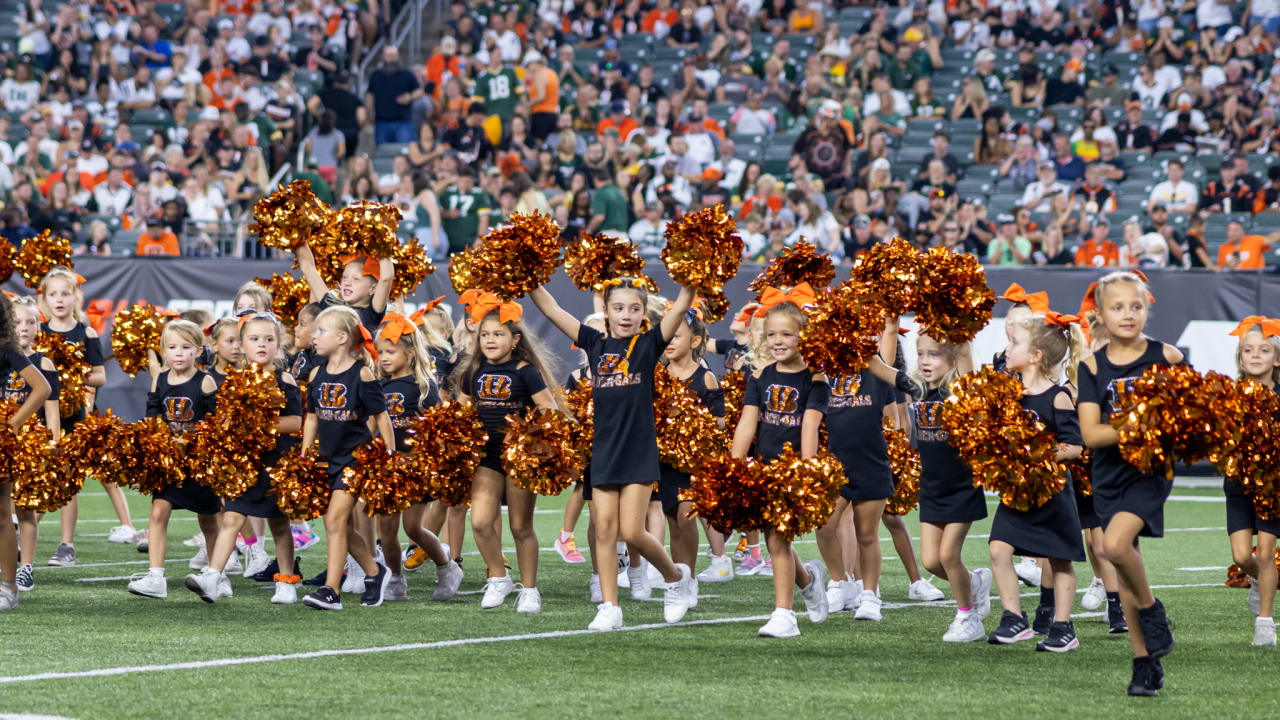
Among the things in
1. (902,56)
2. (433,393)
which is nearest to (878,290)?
(433,393)

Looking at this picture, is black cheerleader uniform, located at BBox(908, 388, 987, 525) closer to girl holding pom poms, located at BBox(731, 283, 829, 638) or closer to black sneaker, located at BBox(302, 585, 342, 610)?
girl holding pom poms, located at BBox(731, 283, 829, 638)

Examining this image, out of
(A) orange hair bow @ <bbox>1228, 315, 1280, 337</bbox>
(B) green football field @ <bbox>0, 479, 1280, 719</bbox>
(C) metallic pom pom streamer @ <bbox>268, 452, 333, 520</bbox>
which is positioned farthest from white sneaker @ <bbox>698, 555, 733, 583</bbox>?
(A) orange hair bow @ <bbox>1228, 315, 1280, 337</bbox>

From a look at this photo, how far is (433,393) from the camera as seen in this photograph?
8.46 meters

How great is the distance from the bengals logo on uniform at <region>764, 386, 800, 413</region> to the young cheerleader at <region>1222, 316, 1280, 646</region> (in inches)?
70.1

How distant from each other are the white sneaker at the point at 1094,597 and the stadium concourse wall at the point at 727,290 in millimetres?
5339

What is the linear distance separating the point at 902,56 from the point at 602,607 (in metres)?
13.3

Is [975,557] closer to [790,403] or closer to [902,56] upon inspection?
[790,403]

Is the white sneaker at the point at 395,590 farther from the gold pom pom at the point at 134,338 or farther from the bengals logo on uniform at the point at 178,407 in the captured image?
the gold pom pom at the point at 134,338

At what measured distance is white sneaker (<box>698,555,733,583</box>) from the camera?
8.97 meters

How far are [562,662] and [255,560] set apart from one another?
3.59 metres

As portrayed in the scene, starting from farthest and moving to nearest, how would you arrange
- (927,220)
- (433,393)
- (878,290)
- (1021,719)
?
(927,220)
(433,393)
(878,290)
(1021,719)

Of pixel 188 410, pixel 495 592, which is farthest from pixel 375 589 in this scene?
pixel 188 410

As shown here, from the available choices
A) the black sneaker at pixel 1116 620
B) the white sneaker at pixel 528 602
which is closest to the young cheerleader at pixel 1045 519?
the black sneaker at pixel 1116 620

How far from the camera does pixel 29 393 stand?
7703 millimetres
